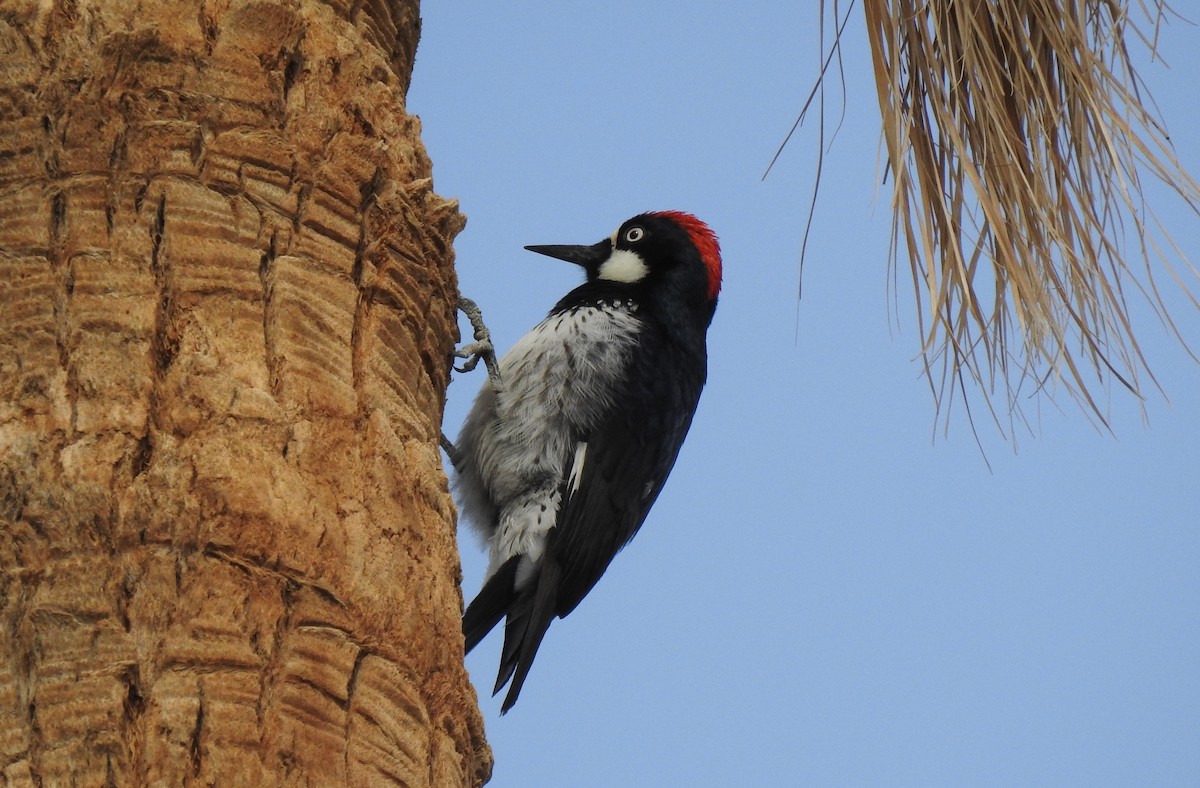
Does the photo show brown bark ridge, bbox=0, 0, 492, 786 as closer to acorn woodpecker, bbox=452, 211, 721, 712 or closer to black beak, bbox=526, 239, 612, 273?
acorn woodpecker, bbox=452, 211, 721, 712

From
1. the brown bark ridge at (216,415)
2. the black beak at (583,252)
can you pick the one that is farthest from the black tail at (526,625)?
the brown bark ridge at (216,415)

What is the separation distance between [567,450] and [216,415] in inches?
96.8

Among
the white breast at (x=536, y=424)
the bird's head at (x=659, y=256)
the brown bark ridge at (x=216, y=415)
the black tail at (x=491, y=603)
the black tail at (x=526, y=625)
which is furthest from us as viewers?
the bird's head at (x=659, y=256)

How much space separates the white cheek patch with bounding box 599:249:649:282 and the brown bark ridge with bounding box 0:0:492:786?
8.34ft

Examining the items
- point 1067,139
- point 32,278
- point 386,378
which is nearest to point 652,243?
point 1067,139

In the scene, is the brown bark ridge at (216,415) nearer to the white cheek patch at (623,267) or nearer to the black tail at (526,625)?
the black tail at (526,625)

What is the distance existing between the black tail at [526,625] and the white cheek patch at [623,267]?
1290mm

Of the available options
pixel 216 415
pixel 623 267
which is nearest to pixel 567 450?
pixel 623 267

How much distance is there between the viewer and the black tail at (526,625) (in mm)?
4156

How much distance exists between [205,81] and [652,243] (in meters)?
3.00

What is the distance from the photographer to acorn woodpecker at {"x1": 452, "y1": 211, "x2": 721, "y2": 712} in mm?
4434

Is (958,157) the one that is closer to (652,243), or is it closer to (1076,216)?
(1076,216)

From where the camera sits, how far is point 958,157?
9.42 feet

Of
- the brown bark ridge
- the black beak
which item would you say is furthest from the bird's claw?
the brown bark ridge
